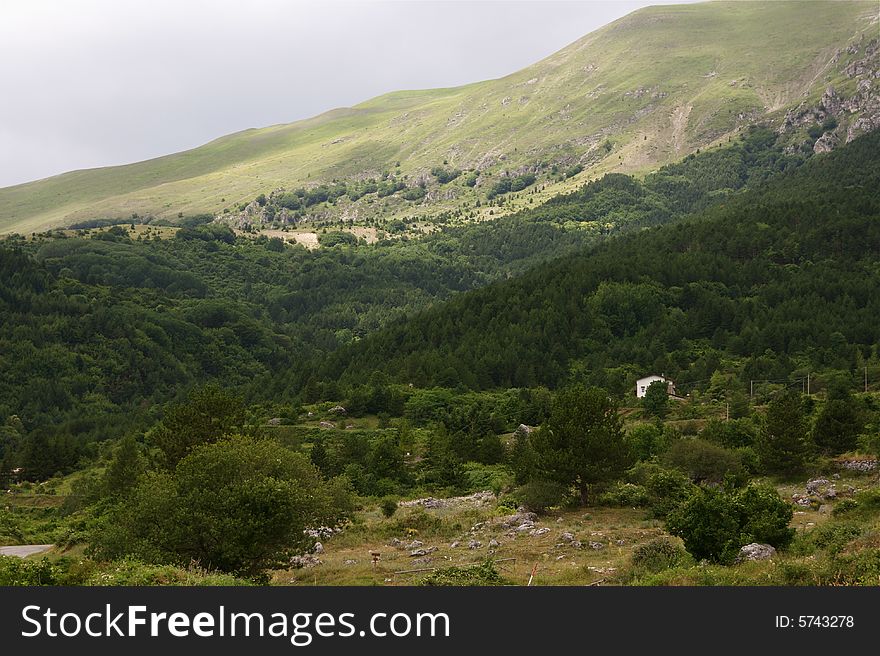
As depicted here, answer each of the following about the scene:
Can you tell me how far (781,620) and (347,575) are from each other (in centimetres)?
2509

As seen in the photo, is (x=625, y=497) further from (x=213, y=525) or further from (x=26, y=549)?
(x=26, y=549)

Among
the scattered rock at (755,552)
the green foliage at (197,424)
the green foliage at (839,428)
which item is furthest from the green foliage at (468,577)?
the green foliage at (839,428)

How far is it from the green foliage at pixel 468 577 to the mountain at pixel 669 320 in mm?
100290

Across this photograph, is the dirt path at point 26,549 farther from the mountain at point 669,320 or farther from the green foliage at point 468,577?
the mountain at point 669,320

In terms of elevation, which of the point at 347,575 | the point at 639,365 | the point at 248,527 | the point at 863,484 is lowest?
the point at 639,365

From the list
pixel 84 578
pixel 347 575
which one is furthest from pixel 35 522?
pixel 84 578

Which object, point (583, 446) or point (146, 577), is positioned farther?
point (583, 446)

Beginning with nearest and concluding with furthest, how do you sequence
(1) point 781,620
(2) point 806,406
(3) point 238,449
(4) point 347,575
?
(1) point 781,620
(4) point 347,575
(3) point 238,449
(2) point 806,406

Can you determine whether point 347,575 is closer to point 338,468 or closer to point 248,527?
point 248,527

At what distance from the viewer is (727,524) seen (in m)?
35.2

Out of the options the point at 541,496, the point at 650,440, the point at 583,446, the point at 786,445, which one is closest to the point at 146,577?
the point at 541,496

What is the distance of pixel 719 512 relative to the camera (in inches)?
1396

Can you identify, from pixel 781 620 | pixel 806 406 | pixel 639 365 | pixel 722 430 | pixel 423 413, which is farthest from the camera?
pixel 639 365

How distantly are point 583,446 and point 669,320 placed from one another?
11429 cm
